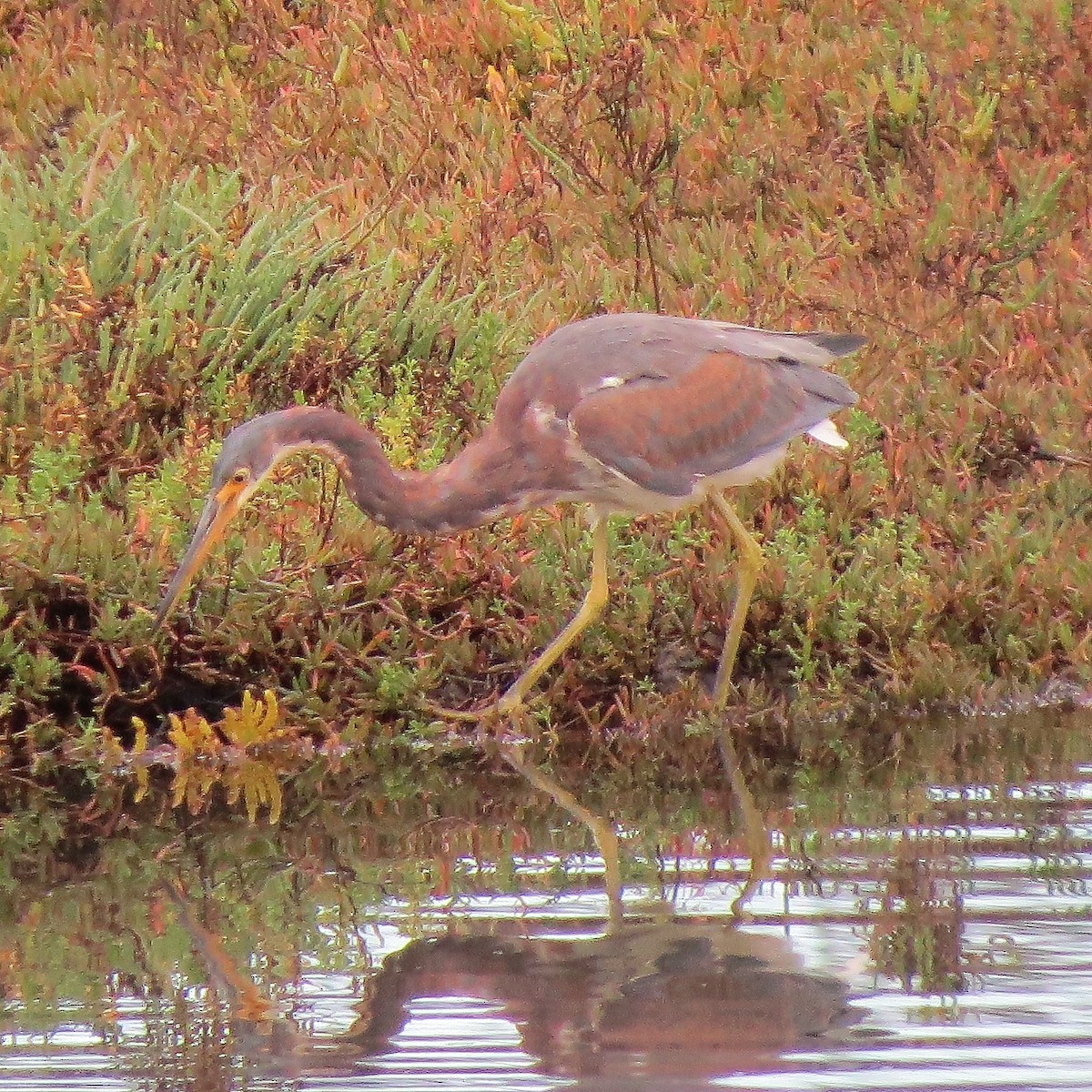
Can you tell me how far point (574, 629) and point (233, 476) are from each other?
4.25 feet

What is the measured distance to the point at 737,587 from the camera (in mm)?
7746

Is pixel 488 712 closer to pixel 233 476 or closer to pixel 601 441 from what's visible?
pixel 601 441

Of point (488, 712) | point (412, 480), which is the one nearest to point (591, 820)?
point (488, 712)

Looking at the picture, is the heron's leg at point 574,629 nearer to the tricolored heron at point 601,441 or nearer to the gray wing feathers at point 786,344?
the tricolored heron at point 601,441

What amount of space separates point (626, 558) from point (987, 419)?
1.75 m

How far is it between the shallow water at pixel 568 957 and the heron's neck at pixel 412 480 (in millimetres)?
1117

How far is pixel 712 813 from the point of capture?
250 inches

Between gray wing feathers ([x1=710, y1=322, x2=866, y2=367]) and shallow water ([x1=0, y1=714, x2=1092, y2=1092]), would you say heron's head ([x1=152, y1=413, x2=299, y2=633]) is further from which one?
gray wing feathers ([x1=710, y1=322, x2=866, y2=367])

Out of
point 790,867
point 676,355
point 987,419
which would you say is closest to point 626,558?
point 676,355

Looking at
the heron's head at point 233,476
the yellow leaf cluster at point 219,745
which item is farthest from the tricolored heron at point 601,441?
the yellow leaf cluster at point 219,745

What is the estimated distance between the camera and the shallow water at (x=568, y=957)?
14.8 feet

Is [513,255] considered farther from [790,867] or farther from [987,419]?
[790,867]

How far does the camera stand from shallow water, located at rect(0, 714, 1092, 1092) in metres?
4.52

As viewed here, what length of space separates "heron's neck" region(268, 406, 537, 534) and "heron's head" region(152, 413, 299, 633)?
50mm
